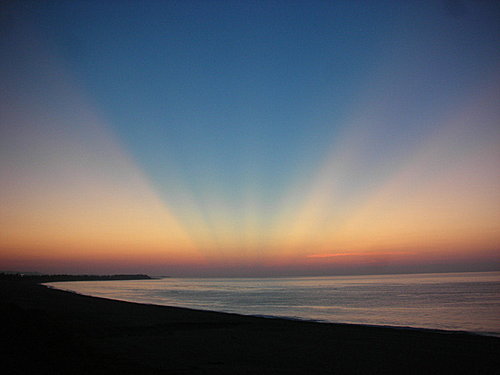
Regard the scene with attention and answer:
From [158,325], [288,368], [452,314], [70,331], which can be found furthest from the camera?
[452,314]

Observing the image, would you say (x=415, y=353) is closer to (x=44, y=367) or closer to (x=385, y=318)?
(x=44, y=367)

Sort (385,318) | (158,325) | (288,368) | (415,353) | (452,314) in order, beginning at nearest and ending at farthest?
1. (288,368)
2. (415,353)
3. (158,325)
4. (385,318)
5. (452,314)

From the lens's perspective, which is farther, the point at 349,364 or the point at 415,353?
the point at 415,353

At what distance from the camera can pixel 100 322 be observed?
23.5 meters

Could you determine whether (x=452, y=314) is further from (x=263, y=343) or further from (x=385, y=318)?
(x=263, y=343)

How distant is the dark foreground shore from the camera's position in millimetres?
11602

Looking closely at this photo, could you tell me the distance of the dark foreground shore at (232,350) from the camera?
11.6 meters

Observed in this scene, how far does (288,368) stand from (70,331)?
11973 mm

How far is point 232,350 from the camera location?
15328 millimetres

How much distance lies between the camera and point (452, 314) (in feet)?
107

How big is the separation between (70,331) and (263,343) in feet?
31.4

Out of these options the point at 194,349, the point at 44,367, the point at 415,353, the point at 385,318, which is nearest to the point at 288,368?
the point at 194,349

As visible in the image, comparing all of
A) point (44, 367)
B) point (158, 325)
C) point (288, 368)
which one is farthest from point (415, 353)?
point (158, 325)

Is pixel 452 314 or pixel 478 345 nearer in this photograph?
A: pixel 478 345
